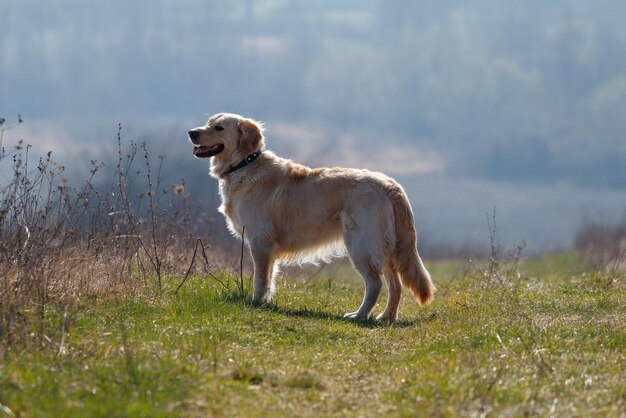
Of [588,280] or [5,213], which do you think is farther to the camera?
[588,280]

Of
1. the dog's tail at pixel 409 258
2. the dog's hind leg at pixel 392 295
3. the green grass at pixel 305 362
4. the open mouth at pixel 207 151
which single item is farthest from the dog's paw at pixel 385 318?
the open mouth at pixel 207 151

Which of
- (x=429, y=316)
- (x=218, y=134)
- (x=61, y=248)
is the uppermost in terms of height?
(x=218, y=134)

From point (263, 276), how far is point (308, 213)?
2.61 feet

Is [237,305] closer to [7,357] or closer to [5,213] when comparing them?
[5,213]

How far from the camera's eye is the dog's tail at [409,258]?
8477mm

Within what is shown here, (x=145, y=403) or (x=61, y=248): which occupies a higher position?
(x=61, y=248)

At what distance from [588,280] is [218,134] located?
5.60 m

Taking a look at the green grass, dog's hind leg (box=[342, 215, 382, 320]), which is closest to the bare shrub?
the green grass

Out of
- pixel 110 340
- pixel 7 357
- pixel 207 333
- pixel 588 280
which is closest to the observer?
pixel 7 357

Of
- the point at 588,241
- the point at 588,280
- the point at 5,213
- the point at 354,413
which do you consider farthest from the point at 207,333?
the point at 588,241

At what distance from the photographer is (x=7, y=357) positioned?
17.1 ft

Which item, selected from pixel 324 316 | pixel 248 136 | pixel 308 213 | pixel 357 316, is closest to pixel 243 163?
pixel 248 136

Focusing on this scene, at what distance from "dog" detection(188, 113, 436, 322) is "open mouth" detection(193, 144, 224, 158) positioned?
1 cm

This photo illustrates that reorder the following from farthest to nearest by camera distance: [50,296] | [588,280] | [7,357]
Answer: [588,280], [50,296], [7,357]
